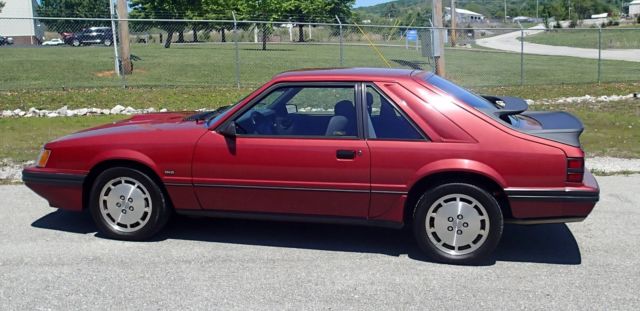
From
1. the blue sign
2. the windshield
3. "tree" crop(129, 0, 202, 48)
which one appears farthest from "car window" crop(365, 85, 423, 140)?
"tree" crop(129, 0, 202, 48)

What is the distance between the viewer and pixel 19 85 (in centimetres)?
1667

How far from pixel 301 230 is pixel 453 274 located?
1.57 meters

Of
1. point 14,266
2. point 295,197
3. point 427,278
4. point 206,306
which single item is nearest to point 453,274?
point 427,278

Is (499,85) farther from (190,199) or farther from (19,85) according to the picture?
(190,199)

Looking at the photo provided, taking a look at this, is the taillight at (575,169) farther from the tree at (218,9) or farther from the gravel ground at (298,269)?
the tree at (218,9)

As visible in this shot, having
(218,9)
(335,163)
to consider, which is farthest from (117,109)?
(218,9)

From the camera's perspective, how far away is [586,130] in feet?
36.4

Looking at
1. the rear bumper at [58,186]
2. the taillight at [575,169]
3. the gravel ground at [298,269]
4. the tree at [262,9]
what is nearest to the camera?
the gravel ground at [298,269]

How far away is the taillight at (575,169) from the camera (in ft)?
15.1

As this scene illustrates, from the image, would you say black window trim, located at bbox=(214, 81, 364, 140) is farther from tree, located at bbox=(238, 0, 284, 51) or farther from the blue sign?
tree, located at bbox=(238, 0, 284, 51)

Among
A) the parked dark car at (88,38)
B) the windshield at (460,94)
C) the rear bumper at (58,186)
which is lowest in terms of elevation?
the rear bumper at (58,186)

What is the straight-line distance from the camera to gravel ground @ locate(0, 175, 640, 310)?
4195 millimetres

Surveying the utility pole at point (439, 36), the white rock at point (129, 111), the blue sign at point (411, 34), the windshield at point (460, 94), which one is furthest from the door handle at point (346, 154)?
the blue sign at point (411, 34)

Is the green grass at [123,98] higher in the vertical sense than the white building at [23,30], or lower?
lower
